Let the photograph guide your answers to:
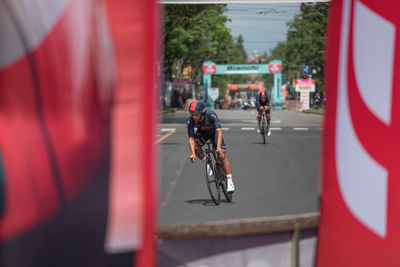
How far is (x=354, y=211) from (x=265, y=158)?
12916 millimetres

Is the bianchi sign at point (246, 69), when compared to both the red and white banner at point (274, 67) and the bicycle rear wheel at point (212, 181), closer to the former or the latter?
the red and white banner at point (274, 67)

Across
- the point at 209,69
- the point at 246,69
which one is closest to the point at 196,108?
the point at 209,69

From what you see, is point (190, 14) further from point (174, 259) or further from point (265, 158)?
point (174, 259)

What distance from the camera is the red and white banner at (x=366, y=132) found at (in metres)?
3.47

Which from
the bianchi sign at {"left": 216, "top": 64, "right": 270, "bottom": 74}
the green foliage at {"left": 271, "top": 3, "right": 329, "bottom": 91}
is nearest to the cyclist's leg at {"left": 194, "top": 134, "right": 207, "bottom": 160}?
the green foliage at {"left": 271, "top": 3, "right": 329, "bottom": 91}

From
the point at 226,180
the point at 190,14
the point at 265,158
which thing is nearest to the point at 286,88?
the point at 190,14

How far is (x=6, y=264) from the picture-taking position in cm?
287

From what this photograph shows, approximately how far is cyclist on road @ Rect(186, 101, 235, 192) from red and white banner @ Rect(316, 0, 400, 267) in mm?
5519

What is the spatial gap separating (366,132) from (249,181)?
352 inches

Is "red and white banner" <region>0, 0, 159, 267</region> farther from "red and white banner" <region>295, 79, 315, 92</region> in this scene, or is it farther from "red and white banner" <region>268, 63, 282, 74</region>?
"red and white banner" <region>268, 63, 282, 74</region>

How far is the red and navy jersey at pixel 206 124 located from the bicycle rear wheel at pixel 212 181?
1.51 feet

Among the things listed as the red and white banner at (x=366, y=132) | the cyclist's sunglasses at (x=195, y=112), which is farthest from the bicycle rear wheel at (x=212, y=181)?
the red and white banner at (x=366, y=132)

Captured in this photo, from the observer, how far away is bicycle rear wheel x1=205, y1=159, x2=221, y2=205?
9625mm

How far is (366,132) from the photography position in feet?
11.4
